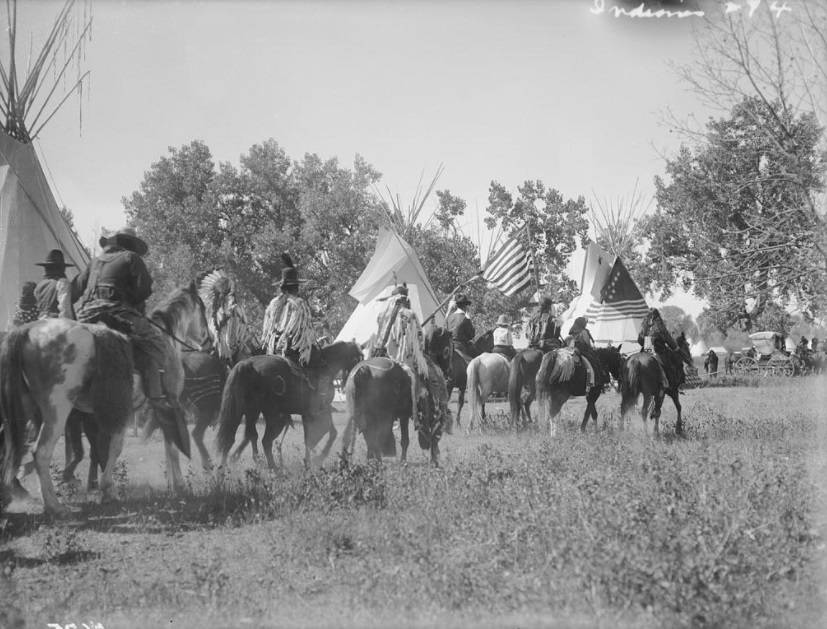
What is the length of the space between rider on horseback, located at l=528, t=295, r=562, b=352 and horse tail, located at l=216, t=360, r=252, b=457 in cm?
734

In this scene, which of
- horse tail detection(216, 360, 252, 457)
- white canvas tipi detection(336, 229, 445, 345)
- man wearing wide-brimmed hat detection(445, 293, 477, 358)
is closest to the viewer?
horse tail detection(216, 360, 252, 457)

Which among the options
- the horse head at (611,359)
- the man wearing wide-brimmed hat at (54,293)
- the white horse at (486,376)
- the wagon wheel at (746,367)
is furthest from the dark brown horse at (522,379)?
the wagon wheel at (746,367)

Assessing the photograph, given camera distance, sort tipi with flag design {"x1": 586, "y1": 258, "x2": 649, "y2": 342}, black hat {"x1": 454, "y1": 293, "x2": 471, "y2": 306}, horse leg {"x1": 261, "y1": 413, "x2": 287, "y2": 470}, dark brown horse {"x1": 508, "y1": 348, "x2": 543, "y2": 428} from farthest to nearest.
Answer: tipi with flag design {"x1": 586, "y1": 258, "x2": 649, "y2": 342}
black hat {"x1": 454, "y1": 293, "x2": 471, "y2": 306}
dark brown horse {"x1": 508, "y1": 348, "x2": 543, "y2": 428}
horse leg {"x1": 261, "y1": 413, "x2": 287, "y2": 470}

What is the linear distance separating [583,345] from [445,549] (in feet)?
29.5

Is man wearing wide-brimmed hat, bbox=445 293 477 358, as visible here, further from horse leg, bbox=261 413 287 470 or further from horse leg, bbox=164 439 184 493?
horse leg, bbox=164 439 184 493

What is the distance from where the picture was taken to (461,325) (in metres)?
17.8

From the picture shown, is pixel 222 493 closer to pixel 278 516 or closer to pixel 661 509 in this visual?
pixel 278 516

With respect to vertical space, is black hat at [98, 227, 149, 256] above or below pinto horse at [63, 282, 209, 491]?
above

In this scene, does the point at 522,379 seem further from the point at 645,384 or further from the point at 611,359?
the point at 611,359

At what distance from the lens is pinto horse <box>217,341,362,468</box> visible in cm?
995

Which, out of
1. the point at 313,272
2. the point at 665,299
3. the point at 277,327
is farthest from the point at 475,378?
the point at 665,299

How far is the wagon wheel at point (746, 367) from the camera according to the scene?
126ft

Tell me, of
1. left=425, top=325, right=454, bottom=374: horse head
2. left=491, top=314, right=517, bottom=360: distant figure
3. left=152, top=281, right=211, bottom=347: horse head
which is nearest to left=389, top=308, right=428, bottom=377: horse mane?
left=152, top=281, right=211, bottom=347: horse head

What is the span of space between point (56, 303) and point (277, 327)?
9.85 feet
